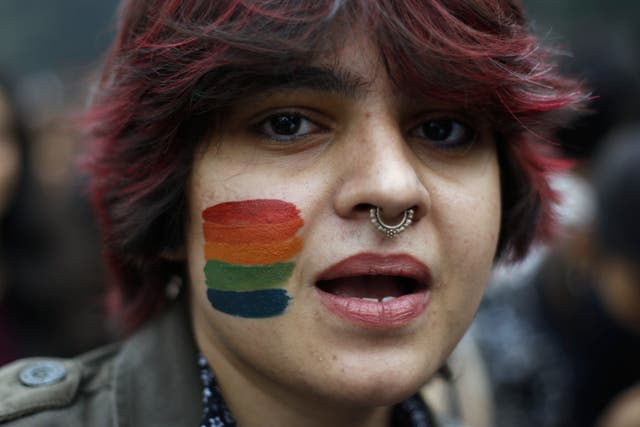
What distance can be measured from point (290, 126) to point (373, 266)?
367 mm

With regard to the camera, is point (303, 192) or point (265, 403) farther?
point (265, 403)

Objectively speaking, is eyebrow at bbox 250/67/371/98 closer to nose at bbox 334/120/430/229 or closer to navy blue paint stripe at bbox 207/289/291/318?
nose at bbox 334/120/430/229

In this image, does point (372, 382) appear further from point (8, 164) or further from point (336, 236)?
point (8, 164)

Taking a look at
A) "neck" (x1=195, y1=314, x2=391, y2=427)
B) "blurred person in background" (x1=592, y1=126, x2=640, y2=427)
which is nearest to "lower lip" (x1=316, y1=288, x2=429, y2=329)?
"neck" (x1=195, y1=314, x2=391, y2=427)

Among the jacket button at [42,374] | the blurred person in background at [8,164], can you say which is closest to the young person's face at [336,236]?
the jacket button at [42,374]

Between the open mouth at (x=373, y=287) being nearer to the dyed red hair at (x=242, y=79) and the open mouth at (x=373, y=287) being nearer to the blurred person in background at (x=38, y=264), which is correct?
Answer: the dyed red hair at (x=242, y=79)

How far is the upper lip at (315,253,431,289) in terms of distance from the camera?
171 cm

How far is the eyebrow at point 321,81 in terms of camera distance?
170 centimetres

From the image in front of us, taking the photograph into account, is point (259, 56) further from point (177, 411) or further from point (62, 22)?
point (62, 22)

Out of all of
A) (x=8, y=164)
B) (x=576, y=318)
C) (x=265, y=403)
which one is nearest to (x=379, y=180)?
(x=265, y=403)

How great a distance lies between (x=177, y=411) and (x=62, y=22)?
774 cm

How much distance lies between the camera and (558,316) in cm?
358

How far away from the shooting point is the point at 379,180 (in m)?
1.68

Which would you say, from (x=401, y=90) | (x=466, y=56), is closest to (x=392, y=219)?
(x=401, y=90)
